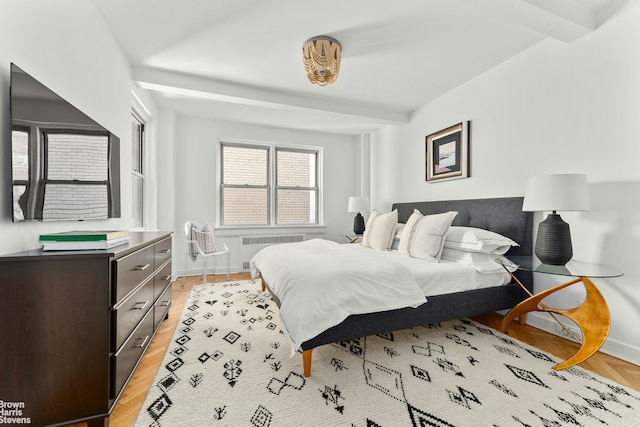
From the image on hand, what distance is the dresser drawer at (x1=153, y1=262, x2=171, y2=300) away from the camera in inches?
83.4

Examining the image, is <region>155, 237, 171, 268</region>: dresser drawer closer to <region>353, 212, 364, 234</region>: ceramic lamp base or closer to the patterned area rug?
the patterned area rug

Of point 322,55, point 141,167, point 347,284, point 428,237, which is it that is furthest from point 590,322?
point 141,167

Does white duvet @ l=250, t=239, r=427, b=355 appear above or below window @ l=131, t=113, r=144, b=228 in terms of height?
below

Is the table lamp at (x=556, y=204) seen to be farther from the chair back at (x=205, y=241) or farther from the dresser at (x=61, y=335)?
the chair back at (x=205, y=241)

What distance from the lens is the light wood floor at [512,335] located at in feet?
4.88

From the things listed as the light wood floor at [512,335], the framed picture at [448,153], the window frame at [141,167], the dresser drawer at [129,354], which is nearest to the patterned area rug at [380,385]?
the light wood floor at [512,335]

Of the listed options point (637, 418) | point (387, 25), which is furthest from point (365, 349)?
point (387, 25)

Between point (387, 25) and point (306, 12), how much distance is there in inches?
27.3

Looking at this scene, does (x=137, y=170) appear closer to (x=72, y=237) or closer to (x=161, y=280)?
(x=161, y=280)

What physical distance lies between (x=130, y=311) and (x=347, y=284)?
1.33 meters

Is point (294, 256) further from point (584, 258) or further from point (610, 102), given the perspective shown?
point (610, 102)

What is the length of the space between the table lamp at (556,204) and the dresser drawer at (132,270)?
2765 millimetres

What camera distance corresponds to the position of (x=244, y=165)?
16.2 ft

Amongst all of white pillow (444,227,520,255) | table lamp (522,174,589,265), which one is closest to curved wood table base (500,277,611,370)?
table lamp (522,174,589,265)
